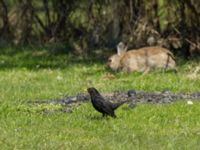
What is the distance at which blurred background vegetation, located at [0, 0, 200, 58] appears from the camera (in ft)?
54.5

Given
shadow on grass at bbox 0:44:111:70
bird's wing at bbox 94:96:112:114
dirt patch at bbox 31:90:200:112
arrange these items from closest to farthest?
bird's wing at bbox 94:96:112:114
dirt patch at bbox 31:90:200:112
shadow on grass at bbox 0:44:111:70

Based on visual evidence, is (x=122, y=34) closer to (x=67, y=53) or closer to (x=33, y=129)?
(x=67, y=53)

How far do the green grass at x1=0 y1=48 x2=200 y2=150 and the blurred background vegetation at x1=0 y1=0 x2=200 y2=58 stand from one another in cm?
150

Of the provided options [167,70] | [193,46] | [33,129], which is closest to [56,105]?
[33,129]

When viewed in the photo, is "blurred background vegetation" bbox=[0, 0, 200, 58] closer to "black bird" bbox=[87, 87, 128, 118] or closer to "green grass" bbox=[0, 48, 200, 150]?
"green grass" bbox=[0, 48, 200, 150]

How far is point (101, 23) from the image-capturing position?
57.8ft

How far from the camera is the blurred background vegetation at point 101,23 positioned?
1661cm

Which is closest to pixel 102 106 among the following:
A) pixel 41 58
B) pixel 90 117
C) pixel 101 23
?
pixel 90 117

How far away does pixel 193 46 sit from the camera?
16.4 m

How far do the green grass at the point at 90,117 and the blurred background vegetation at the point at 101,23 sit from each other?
150 centimetres

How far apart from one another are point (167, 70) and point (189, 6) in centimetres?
225

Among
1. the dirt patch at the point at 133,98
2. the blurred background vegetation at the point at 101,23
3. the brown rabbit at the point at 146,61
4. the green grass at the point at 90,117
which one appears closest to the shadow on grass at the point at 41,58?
the blurred background vegetation at the point at 101,23

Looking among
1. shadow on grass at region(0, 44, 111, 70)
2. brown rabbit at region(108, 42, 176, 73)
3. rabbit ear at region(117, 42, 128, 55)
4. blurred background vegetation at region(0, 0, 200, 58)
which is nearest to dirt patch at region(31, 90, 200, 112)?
brown rabbit at region(108, 42, 176, 73)

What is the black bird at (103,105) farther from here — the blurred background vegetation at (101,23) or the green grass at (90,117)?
the blurred background vegetation at (101,23)
